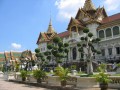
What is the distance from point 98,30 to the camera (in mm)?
45062

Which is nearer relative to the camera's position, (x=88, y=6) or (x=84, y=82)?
(x=84, y=82)

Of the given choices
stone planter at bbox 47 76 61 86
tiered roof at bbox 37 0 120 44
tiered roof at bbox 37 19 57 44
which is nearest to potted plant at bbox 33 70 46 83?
stone planter at bbox 47 76 61 86

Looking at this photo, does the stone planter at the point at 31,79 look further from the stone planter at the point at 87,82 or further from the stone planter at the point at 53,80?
the stone planter at the point at 87,82

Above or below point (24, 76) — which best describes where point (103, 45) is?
above

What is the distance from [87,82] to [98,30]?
30523mm

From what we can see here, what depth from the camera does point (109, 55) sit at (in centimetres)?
4166

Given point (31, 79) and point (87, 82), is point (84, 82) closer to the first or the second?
point (87, 82)

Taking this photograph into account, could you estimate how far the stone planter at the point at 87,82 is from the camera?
1527 centimetres

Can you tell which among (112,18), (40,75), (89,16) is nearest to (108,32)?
(112,18)

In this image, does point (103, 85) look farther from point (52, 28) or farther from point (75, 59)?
point (52, 28)

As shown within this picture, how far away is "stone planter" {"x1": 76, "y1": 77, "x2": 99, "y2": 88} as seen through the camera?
15.3 metres

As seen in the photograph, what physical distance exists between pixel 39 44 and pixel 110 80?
53.3 m

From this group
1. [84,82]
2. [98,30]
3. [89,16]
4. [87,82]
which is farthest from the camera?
[89,16]

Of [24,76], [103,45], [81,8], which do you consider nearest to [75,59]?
[103,45]
